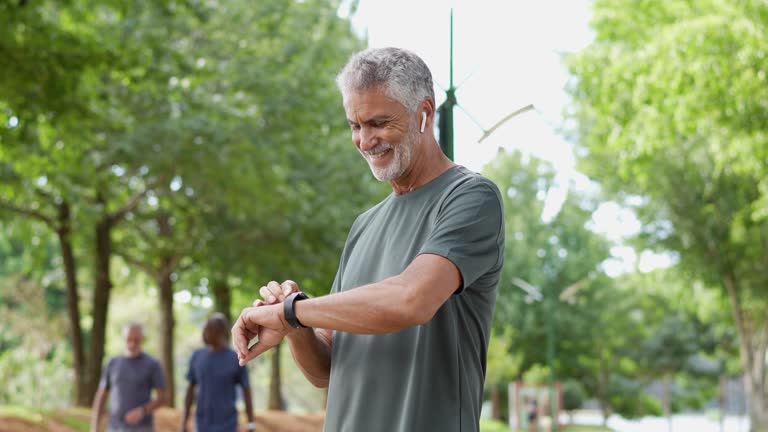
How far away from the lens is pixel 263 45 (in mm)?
21109

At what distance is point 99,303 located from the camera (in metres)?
21.0

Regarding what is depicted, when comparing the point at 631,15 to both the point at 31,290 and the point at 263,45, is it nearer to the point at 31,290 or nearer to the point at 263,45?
the point at 263,45

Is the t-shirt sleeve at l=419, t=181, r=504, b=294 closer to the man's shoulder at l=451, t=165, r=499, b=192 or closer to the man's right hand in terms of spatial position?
the man's shoulder at l=451, t=165, r=499, b=192

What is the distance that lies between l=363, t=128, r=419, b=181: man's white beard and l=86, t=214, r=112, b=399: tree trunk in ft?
62.4

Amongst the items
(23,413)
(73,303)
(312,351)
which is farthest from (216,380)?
(73,303)

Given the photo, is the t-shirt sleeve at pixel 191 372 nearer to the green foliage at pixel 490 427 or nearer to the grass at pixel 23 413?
the grass at pixel 23 413

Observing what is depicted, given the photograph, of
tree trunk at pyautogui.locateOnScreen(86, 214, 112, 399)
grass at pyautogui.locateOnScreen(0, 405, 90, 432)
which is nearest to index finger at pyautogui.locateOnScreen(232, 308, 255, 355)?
grass at pyautogui.locateOnScreen(0, 405, 90, 432)

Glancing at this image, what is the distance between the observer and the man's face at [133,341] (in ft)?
30.7

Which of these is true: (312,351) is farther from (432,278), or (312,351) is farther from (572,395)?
(572,395)

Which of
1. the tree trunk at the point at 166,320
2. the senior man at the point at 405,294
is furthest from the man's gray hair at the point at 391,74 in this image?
the tree trunk at the point at 166,320

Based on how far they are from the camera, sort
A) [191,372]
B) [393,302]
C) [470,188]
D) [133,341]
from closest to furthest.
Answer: [393,302]
[470,188]
[191,372]
[133,341]

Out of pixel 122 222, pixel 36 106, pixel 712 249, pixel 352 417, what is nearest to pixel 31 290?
pixel 122 222

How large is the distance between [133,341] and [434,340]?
7.62 metres

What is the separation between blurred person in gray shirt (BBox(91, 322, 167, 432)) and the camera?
29.1 ft
